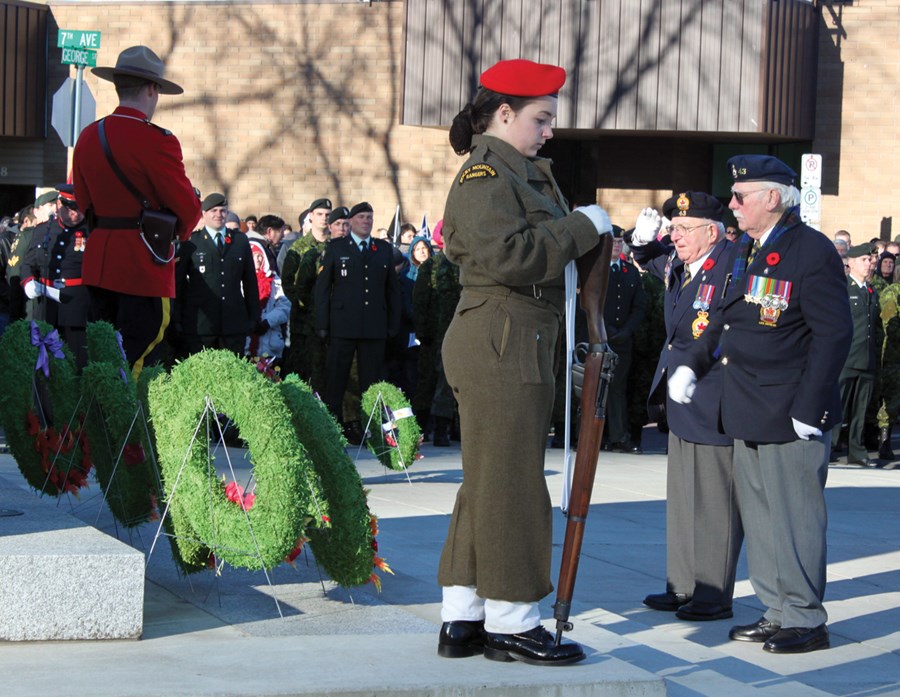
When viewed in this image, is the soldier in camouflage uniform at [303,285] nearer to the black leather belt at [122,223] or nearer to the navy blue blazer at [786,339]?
the black leather belt at [122,223]

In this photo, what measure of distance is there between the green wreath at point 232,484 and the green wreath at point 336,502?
3.5 inches

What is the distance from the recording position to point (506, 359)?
15.5 feet

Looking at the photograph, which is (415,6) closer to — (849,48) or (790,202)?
(849,48)

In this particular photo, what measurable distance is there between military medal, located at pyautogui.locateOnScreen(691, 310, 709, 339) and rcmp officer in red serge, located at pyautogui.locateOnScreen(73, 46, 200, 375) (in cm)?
234

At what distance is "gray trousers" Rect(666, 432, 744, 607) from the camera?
683cm

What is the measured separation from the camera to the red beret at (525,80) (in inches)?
189

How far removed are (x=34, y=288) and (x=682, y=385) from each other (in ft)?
23.8

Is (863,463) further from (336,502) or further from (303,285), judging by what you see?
(336,502)

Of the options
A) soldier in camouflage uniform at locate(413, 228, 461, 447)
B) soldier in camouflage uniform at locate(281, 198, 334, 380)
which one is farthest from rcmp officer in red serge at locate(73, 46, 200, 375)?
soldier in camouflage uniform at locate(281, 198, 334, 380)

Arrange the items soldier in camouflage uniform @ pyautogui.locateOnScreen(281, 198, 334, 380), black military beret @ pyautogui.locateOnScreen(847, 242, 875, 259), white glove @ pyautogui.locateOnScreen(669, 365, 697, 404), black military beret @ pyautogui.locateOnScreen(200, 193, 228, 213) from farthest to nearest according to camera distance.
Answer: soldier in camouflage uniform @ pyautogui.locateOnScreen(281, 198, 334, 380) < black military beret @ pyautogui.locateOnScreen(847, 242, 875, 259) < black military beret @ pyautogui.locateOnScreen(200, 193, 228, 213) < white glove @ pyautogui.locateOnScreen(669, 365, 697, 404)

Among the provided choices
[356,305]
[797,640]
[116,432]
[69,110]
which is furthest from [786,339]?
[69,110]

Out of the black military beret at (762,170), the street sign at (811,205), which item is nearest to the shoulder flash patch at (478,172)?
the black military beret at (762,170)

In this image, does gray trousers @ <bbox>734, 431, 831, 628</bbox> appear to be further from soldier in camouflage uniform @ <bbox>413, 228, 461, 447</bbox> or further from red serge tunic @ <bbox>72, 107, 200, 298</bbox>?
soldier in camouflage uniform @ <bbox>413, 228, 461, 447</bbox>

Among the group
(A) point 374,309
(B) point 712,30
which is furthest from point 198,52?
(A) point 374,309
